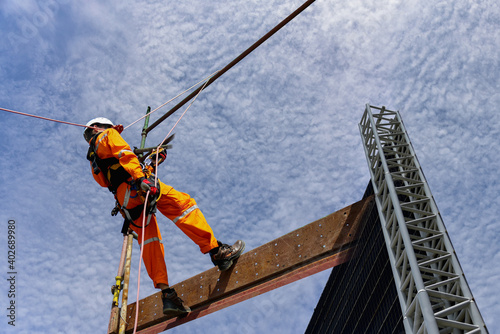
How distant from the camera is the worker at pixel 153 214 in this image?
22.7 ft

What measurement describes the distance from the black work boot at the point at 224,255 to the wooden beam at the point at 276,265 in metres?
0.12

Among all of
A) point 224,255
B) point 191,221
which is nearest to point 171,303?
point 224,255

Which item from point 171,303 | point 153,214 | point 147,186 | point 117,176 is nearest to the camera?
point 147,186

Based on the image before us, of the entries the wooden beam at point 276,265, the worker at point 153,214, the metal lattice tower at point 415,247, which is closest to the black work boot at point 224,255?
the worker at point 153,214

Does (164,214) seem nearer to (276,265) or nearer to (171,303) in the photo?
(171,303)

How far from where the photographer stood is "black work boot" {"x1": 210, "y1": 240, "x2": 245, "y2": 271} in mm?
7172

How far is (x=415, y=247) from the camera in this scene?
7426mm

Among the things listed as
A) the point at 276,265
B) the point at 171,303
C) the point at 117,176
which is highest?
the point at 117,176

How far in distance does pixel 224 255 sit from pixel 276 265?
29.6 inches

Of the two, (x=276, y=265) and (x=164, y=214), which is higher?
(x=164, y=214)

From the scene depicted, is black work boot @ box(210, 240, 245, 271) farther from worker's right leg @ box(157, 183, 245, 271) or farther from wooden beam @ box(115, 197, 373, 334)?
wooden beam @ box(115, 197, 373, 334)

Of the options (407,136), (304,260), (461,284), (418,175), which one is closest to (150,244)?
(304,260)

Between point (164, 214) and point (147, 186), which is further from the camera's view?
point (164, 214)

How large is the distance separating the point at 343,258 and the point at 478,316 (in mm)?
1855
